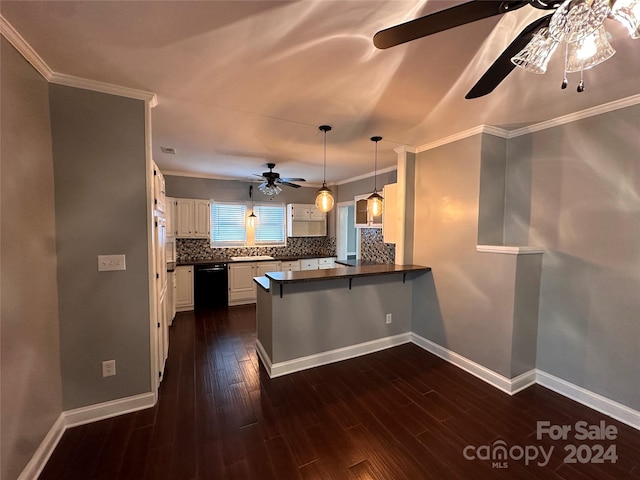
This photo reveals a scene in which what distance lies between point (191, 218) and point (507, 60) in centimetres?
509

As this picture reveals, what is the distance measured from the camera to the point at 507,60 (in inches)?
49.4

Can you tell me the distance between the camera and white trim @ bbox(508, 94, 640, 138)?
2104mm

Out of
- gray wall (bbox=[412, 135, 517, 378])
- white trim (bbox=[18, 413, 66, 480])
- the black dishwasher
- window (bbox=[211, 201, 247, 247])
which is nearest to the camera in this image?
white trim (bbox=[18, 413, 66, 480])

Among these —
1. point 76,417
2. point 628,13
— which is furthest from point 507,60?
point 76,417

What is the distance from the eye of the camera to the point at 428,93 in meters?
2.09

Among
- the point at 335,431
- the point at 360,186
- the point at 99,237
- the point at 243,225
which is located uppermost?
the point at 360,186

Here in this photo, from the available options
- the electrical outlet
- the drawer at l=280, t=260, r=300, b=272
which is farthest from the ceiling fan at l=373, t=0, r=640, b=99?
the drawer at l=280, t=260, r=300, b=272

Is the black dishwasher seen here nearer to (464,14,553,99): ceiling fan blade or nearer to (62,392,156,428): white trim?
(62,392,156,428): white trim

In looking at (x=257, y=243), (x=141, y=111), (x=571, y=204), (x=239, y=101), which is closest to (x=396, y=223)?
(x=571, y=204)

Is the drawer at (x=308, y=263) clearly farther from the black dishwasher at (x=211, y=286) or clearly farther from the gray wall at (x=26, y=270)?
the gray wall at (x=26, y=270)

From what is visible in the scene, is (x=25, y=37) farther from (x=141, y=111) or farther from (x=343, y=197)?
(x=343, y=197)

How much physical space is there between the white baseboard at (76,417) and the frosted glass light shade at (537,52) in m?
3.33

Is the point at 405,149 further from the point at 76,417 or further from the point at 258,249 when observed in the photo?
the point at 76,417

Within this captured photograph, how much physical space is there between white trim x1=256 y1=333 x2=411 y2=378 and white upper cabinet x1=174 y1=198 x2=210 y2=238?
9.51 ft
